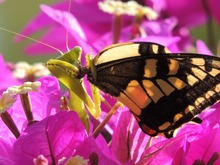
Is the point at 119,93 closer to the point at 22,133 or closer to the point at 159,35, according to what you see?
the point at 22,133

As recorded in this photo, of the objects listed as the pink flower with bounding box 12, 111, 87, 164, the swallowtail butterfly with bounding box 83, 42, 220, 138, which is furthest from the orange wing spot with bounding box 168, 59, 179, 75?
the pink flower with bounding box 12, 111, 87, 164

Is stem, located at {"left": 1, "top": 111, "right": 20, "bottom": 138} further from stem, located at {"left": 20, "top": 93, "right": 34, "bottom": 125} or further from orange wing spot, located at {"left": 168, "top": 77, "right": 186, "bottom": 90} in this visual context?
orange wing spot, located at {"left": 168, "top": 77, "right": 186, "bottom": 90}

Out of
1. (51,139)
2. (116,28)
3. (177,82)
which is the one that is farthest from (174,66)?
(116,28)

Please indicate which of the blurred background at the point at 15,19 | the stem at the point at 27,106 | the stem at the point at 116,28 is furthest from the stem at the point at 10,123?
the blurred background at the point at 15,19

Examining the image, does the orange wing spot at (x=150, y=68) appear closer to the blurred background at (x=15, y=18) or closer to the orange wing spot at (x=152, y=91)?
the orange wing spot at (x=152, y=91)

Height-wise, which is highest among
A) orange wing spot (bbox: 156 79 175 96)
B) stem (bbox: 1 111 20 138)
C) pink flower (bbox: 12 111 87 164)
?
orange wing spot (bbox: 156 79 175 96)

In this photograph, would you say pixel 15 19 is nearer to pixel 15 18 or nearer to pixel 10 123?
pixel 15 18
